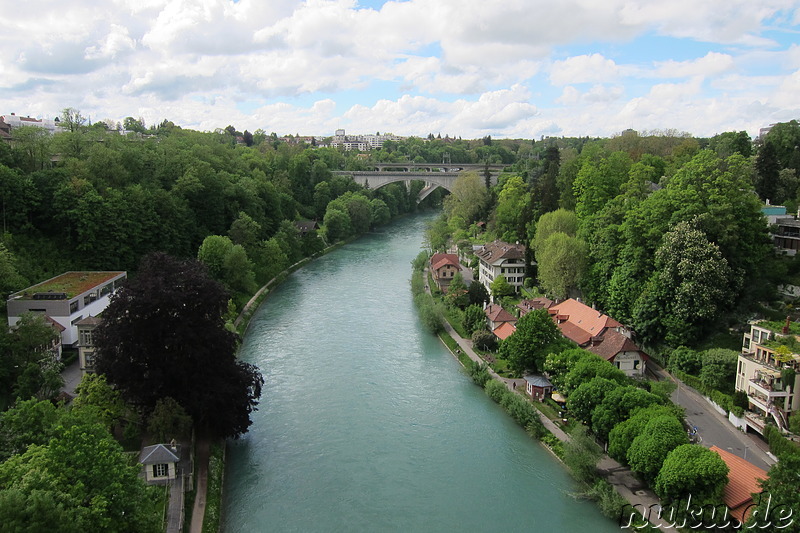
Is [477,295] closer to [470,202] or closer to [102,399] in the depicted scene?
[102,399]

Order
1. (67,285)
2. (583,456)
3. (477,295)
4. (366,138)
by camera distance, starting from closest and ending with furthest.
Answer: (583,456) → (67,285) → (477,295) → (366,138)

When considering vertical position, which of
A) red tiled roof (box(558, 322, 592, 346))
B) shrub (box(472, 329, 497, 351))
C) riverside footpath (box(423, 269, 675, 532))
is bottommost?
riverside footpath (box(423, 269, 675, 532))

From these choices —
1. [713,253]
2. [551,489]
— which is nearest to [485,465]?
[551,489]

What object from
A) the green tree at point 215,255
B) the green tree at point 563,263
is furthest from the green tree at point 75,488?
the green tree at point 563,263

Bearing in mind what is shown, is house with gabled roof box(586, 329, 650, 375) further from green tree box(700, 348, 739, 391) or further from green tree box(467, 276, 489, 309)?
green tree box(467, 276, 489, 309)

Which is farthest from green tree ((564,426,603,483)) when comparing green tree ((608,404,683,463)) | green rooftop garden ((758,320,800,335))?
green rooftop garden ((758,320,800,335))

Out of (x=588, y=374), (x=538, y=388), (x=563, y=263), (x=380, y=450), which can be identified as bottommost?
(x=380, y=450)

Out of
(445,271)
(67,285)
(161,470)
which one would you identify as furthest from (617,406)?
(67,285)
